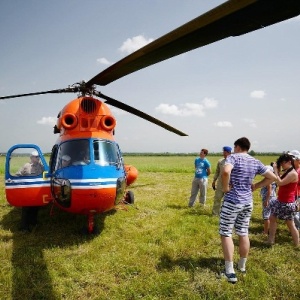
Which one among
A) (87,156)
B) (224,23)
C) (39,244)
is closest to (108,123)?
(87,156)

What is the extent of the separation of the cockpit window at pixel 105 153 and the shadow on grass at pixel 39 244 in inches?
67.1

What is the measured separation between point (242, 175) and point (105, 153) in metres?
3.06

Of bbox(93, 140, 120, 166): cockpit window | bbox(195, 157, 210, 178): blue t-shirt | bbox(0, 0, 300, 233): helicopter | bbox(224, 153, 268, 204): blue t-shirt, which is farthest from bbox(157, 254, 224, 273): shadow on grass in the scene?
bbox(195, 157, 210, 178): blue t-shirt

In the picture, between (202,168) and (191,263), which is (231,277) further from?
(202,168)

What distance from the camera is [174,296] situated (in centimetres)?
365

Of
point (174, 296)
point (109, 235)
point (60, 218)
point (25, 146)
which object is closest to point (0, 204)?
point (60, 218)

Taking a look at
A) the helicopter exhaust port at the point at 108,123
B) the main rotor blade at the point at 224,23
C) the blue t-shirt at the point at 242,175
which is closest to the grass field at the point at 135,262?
the blue t-shirt at the point at 242,175

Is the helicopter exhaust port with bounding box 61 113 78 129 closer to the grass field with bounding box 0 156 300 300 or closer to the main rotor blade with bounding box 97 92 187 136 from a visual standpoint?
the main rotor blade with bounding box 97 92 187 136

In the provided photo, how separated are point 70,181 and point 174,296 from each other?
2.82 meters

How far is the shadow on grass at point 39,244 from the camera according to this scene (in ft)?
12.6

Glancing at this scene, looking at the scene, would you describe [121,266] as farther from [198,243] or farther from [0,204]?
[0,204]

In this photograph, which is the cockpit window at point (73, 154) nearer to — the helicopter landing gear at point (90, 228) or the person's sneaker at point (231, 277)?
the helicopter landing gear at point (90, 228)

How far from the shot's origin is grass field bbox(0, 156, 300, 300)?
12.3 ft

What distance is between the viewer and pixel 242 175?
160 inches
